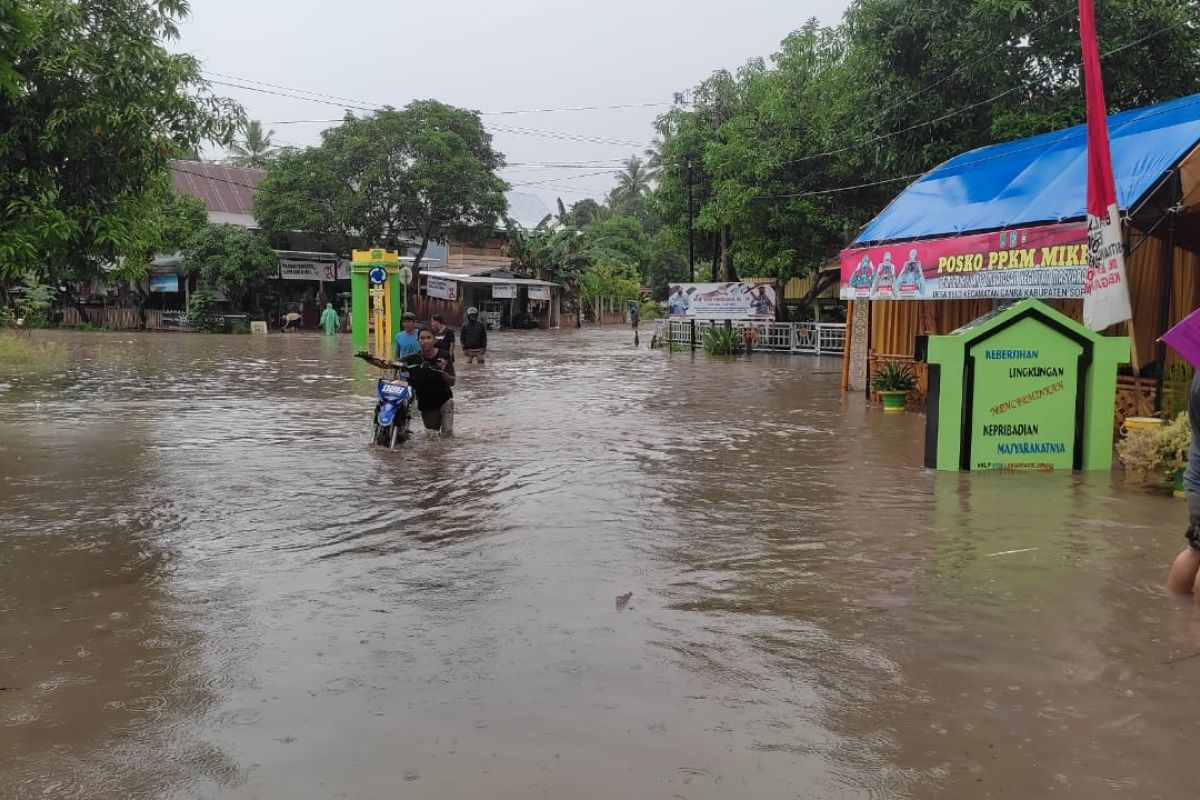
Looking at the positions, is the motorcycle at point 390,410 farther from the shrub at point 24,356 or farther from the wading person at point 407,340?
the shrub at point 24,356

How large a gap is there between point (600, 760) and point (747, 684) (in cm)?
96

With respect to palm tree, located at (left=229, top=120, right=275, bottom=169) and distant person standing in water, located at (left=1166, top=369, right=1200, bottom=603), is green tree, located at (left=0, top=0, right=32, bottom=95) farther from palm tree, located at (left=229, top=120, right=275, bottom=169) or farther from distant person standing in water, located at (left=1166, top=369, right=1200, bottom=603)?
palm tree, located at (left=229, top=120, right=275, bottom=169)

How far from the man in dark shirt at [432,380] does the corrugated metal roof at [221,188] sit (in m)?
39.3

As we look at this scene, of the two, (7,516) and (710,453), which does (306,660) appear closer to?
(7,516)

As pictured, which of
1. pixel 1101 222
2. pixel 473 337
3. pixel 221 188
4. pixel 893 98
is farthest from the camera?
pixel 221 188

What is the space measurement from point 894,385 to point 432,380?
761 centimetres

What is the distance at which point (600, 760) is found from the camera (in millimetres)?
3662

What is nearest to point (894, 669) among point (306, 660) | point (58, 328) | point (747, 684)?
point (747, 684)

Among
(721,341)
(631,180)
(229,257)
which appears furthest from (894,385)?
Answer: (631,180)

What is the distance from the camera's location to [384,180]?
4309 centimetres

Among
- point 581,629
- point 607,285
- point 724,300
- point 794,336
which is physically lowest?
point 581,629

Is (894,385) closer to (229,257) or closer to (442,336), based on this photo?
(442,336)

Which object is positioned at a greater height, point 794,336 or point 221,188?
point 221,188

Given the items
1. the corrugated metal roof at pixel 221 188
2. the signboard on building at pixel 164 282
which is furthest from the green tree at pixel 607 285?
the signboard on building at pixel 164 282
